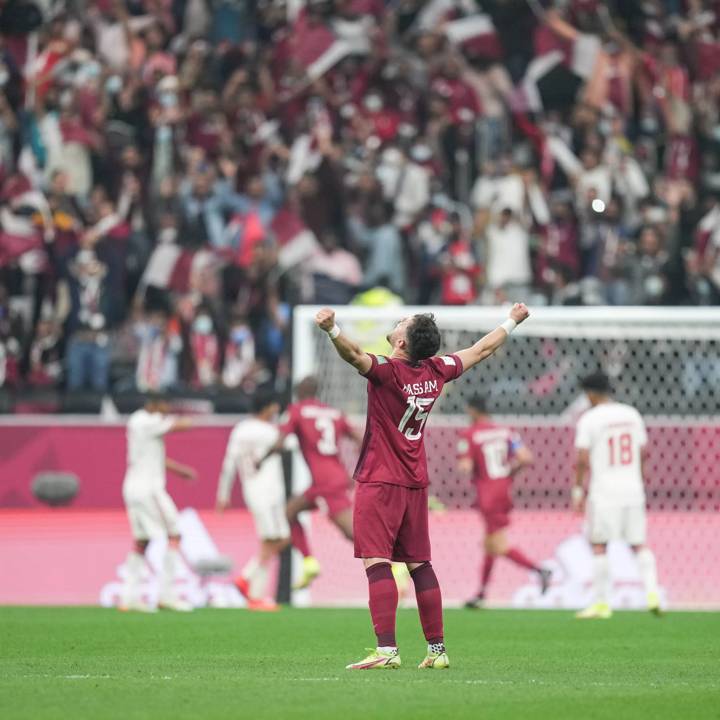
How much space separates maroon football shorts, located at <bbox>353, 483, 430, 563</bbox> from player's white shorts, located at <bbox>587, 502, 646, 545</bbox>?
5.86 m

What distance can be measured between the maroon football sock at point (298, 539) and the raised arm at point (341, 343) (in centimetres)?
743

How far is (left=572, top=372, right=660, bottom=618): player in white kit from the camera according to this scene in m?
15.0

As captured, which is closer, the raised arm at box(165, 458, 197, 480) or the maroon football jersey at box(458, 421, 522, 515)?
the raised arm at box(165, 458, 197, 480)

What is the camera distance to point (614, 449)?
49.4 feet

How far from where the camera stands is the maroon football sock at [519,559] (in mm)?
16328

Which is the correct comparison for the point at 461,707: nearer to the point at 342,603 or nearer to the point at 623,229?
the point at 342,603

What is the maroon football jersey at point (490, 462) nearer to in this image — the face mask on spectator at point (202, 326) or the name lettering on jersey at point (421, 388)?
the face mask on spectator at point (202, 326)

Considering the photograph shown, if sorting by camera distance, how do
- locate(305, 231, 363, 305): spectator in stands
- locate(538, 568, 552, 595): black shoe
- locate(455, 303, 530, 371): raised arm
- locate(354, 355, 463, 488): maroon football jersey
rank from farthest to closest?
locate(305, 231, 363, 305): spectator in stands < locate(538, 568, 552, 595): black shoe < locate(455, 303, 530, 371): raised arm < locate(354, 355, 463, 488): maroon football jersey

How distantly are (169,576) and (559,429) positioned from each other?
14.3 feet

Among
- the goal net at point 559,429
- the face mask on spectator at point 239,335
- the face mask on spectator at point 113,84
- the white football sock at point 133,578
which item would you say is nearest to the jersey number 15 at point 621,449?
the goal net at point 559,429

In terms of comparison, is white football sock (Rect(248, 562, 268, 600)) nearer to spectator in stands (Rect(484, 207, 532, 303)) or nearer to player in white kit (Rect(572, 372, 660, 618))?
player in white kit (Rect(572, 372, 660, 618))

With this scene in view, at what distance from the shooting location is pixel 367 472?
9430mm

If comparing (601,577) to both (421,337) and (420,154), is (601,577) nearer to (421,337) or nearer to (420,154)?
(421,337)

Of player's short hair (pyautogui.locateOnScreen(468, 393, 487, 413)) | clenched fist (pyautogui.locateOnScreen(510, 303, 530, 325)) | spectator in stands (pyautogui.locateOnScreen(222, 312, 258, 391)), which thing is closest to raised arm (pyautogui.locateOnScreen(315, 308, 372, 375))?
clenched fist (pyautogui.locateOnScreen(510, 303, 530, 325))
